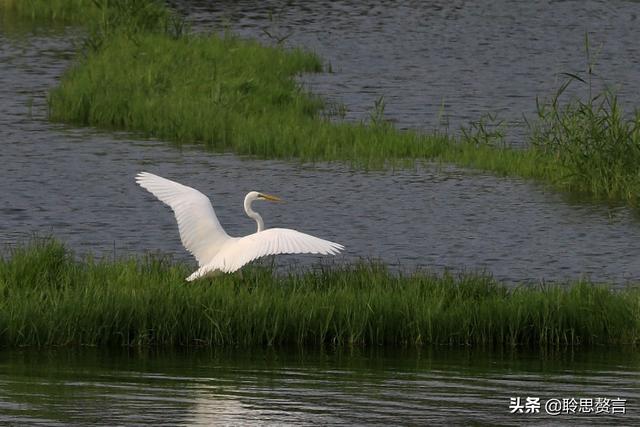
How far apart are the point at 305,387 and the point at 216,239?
281 cm

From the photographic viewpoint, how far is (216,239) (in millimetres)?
12234

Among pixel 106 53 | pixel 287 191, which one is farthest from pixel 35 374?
pixel 106 53

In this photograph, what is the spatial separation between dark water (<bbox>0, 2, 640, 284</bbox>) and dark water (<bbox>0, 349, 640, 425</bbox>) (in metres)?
3.56

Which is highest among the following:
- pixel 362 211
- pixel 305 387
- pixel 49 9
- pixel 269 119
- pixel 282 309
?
pixel 49 9

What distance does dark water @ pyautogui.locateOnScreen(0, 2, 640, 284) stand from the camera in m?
15.0

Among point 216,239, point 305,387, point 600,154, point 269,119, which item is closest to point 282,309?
point 216,239

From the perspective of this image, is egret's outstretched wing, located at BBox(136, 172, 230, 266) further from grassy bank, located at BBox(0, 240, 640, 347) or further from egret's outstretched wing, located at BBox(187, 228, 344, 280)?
egret's outstretched wing, located at BBox(187, 228, 344, 280)

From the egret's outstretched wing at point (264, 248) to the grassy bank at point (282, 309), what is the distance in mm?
161

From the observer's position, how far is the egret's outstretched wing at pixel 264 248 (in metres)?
11.1

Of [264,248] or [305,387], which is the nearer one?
[305,387]

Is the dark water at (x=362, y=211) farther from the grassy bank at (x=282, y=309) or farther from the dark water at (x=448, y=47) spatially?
the grassy bank at (x=282, y=309)

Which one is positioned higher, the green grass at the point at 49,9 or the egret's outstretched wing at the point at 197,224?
the green grass at the point at 49,9

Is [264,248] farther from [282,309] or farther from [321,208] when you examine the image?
[321,208]

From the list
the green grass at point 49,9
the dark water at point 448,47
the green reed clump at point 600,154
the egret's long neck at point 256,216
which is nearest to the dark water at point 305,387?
the egret's long neck at point 256,216
